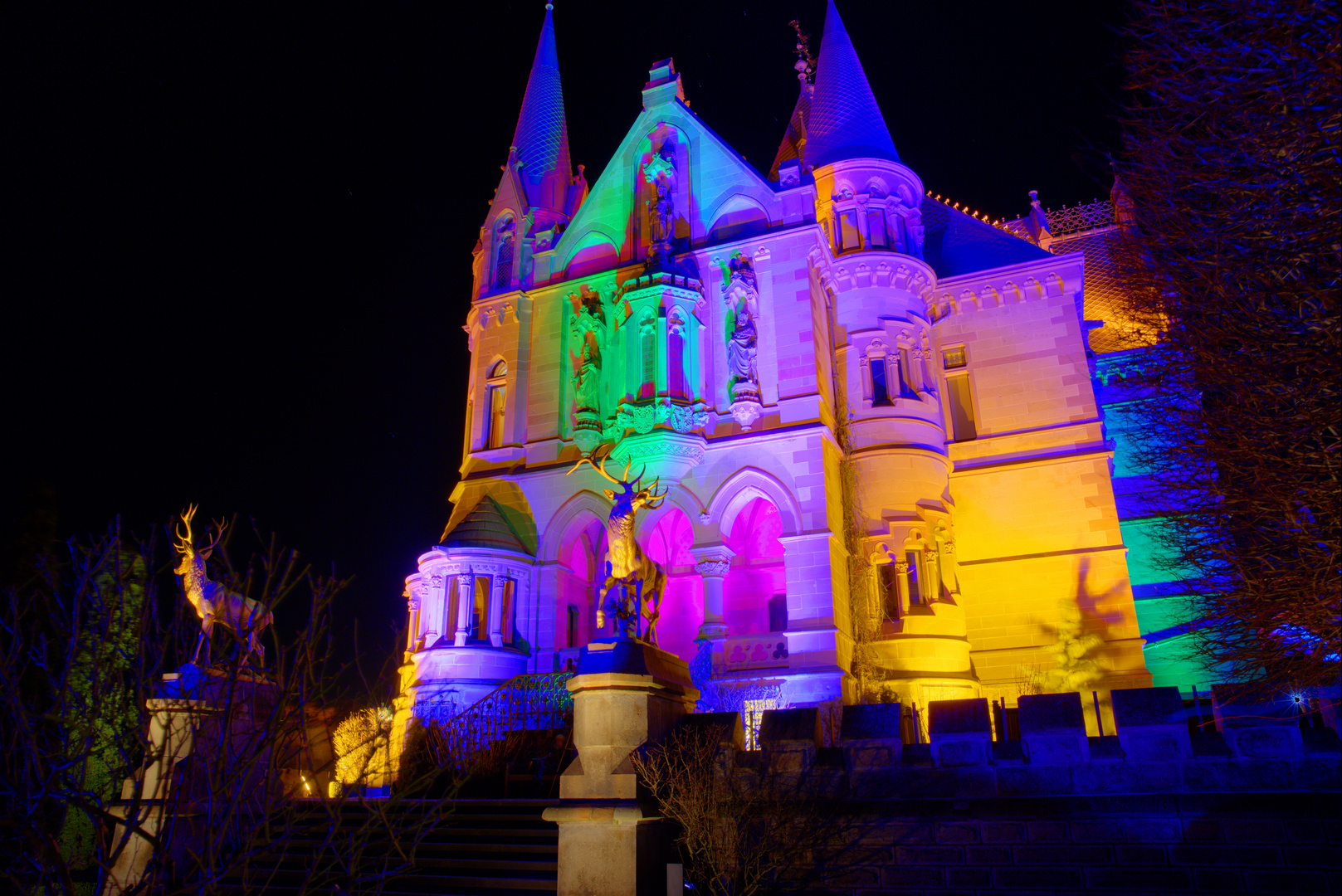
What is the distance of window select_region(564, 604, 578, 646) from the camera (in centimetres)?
2441

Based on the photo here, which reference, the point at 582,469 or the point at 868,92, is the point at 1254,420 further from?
the point at 868,92

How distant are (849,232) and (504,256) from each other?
11.1m

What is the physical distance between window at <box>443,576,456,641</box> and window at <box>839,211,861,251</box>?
1528 centimetres

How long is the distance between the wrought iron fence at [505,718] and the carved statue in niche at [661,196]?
12819mm

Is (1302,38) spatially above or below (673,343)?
below

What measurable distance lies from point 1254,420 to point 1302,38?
4204 mm

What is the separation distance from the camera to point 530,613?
77.0ft

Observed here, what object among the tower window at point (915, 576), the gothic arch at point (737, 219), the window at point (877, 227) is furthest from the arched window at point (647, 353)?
the tower window at point (915, 576)

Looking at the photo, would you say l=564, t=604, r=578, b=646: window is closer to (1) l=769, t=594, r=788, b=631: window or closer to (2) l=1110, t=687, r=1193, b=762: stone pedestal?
(1) l=769, t=594, r=788, b=631: window

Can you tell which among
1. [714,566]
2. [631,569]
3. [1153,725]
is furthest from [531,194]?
[1153,725]

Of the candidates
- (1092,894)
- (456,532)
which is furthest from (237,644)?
(456,532)

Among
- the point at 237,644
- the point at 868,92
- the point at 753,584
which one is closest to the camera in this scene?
the point at 237,644

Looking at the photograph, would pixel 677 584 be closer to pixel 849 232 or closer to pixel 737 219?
pixel 737 219

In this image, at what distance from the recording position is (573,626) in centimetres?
2461
